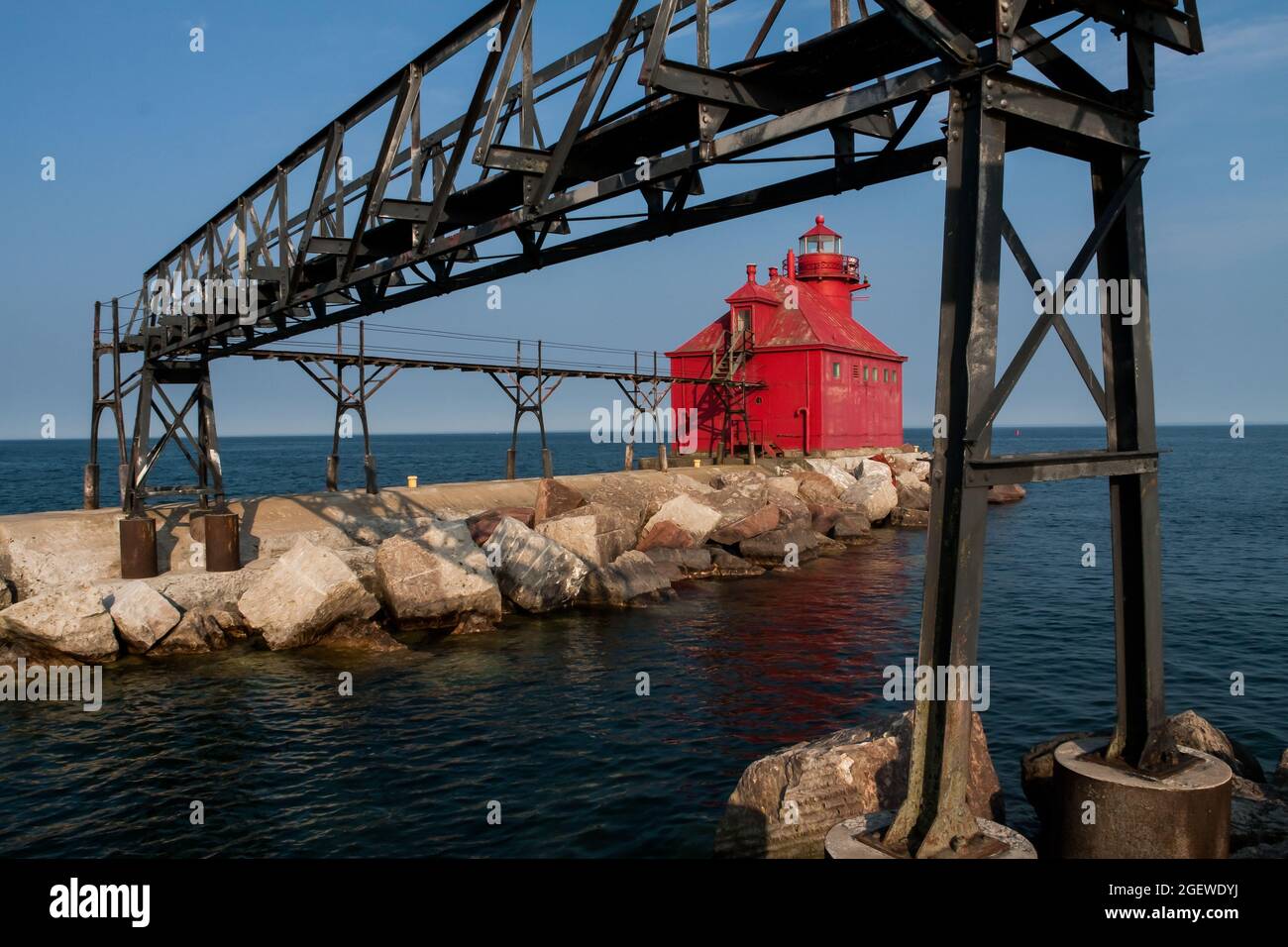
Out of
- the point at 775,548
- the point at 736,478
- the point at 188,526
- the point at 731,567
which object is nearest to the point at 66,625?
the point at 188,526

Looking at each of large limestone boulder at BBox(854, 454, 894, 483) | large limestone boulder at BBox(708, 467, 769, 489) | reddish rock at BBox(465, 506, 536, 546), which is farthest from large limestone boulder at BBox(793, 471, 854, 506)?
reddish rock at BBox(465, 506, 536, 546)

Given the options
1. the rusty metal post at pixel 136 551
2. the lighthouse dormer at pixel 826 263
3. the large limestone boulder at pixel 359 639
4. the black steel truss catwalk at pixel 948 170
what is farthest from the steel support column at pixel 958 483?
the lighthouse dormer at pixel 826 263

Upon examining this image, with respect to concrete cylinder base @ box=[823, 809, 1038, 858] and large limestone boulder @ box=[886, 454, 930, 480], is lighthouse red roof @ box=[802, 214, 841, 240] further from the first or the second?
concrete cylinder base @ box=[823, 809, 1038, 858]

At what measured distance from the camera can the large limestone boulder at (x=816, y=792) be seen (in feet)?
24.6

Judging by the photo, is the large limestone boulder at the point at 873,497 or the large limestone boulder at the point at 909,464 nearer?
the large limestone boulder at the point at 873,497

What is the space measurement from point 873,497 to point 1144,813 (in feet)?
91.7

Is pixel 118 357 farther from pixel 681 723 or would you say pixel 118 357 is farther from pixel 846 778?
pixel 846 778

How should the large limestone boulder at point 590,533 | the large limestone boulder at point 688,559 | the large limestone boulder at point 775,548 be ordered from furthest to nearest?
the large limestone boulder at point 775,548, the large limestone boulder at point 688,559, the large limestone boulder at point 590,533

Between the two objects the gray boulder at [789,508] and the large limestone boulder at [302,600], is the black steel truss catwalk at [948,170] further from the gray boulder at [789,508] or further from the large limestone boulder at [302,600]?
the gray boulder at [789,508]

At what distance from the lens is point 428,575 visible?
16875mm

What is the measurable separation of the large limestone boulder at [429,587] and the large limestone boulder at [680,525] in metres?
7.17

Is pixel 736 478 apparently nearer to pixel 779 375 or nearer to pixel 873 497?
pixel 873 497

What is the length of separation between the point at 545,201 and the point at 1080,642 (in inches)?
518
